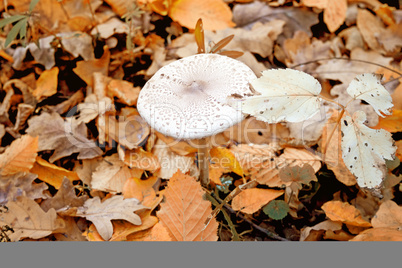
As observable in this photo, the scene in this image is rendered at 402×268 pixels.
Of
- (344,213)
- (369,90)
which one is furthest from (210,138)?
(369,90)

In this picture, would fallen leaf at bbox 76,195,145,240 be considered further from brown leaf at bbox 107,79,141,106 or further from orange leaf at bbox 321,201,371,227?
orange leaf at bbox 321,201,371,227

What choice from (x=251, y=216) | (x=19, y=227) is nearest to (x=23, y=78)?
(x=19, y=227)

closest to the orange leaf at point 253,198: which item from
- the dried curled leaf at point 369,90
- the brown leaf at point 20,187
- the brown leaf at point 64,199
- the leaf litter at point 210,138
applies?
the leaf litter at point 210,138

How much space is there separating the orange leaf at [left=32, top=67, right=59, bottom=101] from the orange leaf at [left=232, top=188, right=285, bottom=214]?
1400 millimetres

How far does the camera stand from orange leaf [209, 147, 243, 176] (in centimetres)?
198

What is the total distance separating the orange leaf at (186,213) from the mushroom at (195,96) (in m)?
0.26

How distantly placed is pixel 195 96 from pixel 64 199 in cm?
88

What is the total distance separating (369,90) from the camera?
1.44 m

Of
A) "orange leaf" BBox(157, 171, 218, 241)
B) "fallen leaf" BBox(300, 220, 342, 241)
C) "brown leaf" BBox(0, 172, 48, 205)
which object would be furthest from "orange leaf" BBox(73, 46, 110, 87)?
→ "fallen leaf" BBox(300, 220, 342, 241)

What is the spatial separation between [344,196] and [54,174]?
1.60 m

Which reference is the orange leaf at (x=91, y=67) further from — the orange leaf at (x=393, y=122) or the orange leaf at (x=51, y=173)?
the orange leaf at (x=393, y=122)

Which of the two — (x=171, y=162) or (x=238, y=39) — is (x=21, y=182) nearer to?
(x=171, y=162)

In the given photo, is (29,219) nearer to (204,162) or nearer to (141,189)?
(141,189)

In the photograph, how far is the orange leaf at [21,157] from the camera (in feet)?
6.46
